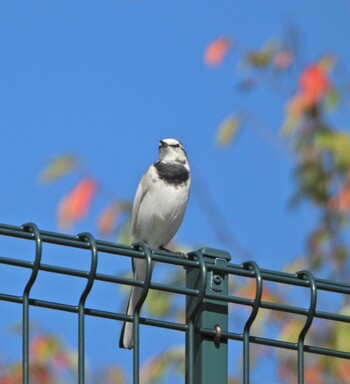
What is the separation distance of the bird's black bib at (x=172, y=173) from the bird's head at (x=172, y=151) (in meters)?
0.06

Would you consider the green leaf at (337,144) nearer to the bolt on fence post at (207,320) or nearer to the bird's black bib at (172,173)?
the bird's black bib at (172,173)

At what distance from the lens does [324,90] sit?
28.1 feet

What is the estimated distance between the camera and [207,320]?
3.20m

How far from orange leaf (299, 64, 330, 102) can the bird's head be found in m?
1.45

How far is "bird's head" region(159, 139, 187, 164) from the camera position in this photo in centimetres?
692

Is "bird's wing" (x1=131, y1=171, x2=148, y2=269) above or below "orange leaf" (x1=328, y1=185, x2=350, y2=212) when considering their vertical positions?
below

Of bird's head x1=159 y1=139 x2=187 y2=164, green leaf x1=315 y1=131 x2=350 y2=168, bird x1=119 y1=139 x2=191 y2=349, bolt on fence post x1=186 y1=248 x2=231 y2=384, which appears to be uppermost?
green leaf x1=315 y1=131 x2=350 y2=168

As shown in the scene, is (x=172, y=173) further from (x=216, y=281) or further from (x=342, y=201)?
(x=216, y=281)

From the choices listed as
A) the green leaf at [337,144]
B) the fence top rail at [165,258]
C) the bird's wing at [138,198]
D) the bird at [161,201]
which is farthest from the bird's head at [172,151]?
the fence top rail at [165,258]

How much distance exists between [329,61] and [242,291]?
1.82m

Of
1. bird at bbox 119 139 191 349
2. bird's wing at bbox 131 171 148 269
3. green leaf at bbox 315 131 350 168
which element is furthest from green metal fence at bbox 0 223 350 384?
green leaf at bbox 315 131 350 168

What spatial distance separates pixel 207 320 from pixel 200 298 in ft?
0.17

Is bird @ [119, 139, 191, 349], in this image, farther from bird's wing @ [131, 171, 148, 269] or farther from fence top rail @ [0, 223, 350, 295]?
fence top rail @ [0, 223, 350, 295]

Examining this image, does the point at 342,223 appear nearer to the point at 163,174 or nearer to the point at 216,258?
the point at 163,174
